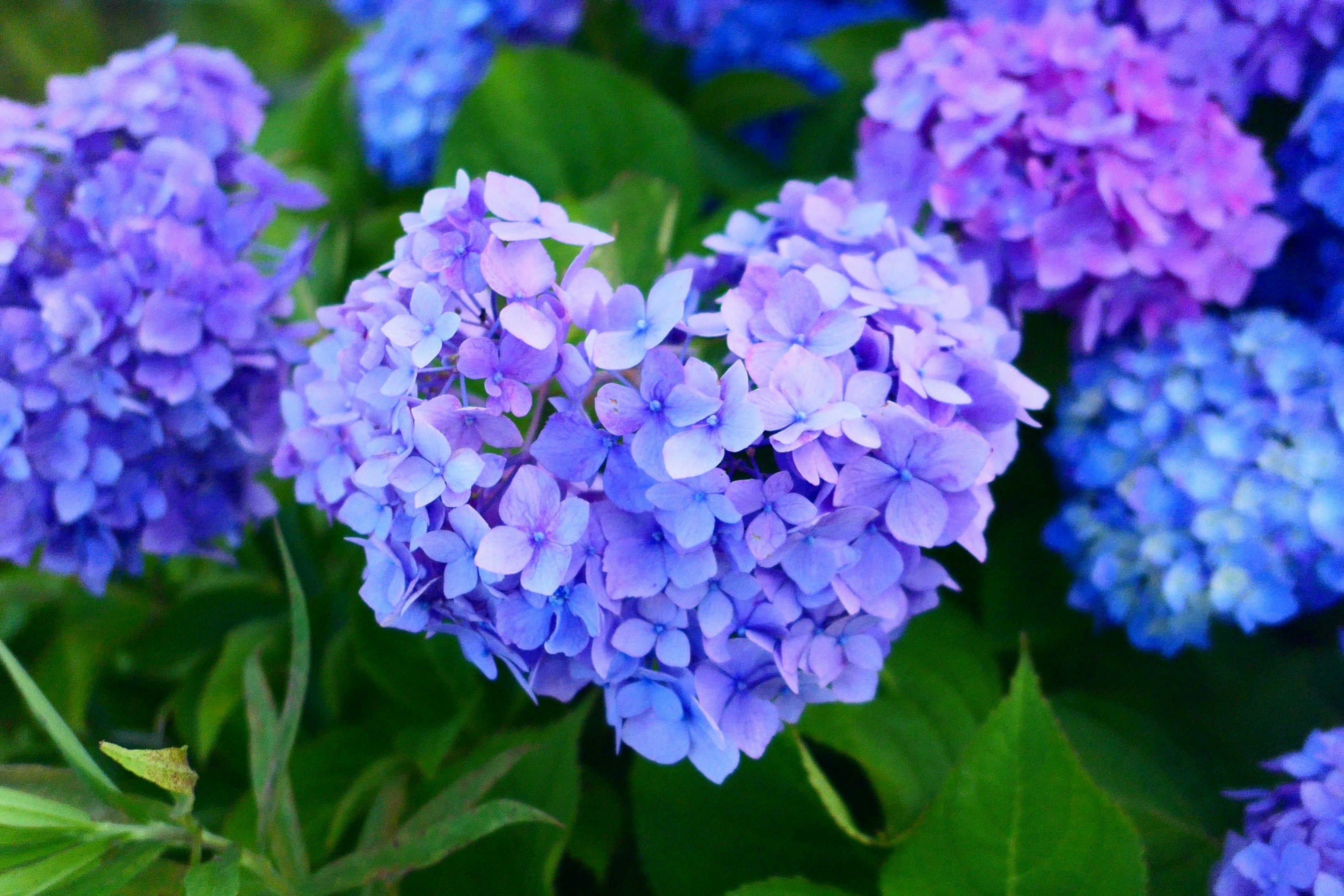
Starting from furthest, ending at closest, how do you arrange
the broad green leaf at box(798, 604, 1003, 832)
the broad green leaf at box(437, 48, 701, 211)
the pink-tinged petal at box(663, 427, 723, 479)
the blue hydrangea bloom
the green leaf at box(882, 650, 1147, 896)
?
the blue hydrangea bloom → the broad green leaf at box(437, 48, 701, 211) → the broad green leaf at box(798, 604, 1003, 832) → the green leaf at box(882, 650, 1147, 896) → the pink-tinged petal at box(663, 427, 723, 479)

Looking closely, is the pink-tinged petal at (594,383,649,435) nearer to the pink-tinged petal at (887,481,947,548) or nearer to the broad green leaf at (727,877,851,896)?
the pink-tinged petal at (887,481,947,548)

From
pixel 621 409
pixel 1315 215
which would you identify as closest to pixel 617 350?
pixel 621 409

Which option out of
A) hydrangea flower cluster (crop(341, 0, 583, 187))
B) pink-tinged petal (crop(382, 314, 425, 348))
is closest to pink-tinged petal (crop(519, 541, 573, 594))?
pink-tinged petal (crop(382, 314, 425, 348))

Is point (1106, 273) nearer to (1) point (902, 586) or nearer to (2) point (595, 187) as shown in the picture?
(1) point (902, 586)

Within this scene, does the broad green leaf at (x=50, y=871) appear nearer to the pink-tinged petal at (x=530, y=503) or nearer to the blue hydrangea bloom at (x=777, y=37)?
the pink-tinged petal at (x=530, y=503)

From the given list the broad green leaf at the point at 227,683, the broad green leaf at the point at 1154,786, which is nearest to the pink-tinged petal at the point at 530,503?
the broad green leaf at the point at 227,683

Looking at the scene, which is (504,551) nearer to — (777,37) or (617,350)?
(617,350)

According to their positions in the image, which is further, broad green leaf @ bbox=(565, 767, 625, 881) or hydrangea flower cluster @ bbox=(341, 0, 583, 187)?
hydrangea flower cluster @ bbox=(341, 0, 583, 187)
